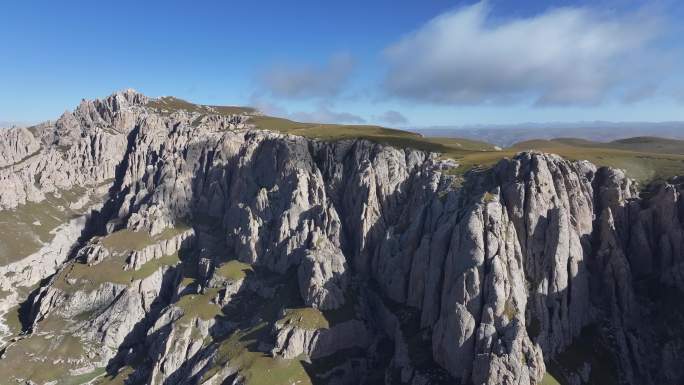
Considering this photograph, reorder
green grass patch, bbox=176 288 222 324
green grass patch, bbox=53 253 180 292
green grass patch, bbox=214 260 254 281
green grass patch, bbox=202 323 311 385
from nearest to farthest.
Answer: green grass patch, bbox=202 323 311 385
green grass patch, bbox=176 288 222 324
green grass patch, bbox=214 260 254 281
green grass patch, bbox=53 253 180 292

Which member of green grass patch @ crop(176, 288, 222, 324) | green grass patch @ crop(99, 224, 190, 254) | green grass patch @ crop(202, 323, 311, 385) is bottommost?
green grass patch @ crop(202, 323, 311, 385)

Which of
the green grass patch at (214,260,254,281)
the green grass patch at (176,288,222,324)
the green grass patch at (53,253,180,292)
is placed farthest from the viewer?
the green grass patch at (53,253,180,292)

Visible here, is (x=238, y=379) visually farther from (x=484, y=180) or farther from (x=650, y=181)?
(x=650, y=181)

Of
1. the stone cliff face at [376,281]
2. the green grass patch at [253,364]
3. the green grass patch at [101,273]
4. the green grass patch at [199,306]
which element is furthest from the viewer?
the green grass patch at [101,273]

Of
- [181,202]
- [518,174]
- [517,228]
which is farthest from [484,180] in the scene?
[181,202]

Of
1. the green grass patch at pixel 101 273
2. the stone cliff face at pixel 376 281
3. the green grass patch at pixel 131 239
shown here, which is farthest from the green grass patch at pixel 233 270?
the green grass patch at pixel 131 239

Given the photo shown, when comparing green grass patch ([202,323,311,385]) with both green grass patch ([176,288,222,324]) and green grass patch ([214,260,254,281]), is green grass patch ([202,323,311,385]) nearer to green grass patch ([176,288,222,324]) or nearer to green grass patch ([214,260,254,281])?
green grass patch ([176,288,222,324])

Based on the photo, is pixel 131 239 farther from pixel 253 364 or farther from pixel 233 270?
pixel 253 364

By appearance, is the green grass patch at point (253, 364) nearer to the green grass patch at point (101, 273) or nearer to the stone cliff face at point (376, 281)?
the stone cliff face at point (376, 281)

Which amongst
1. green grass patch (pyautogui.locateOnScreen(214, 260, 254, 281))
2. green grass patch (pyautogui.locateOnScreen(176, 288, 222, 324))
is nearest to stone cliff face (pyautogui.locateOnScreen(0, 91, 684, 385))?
green grass patch (pyautogui.locateOnScreen(176, 288, 222, 324))
